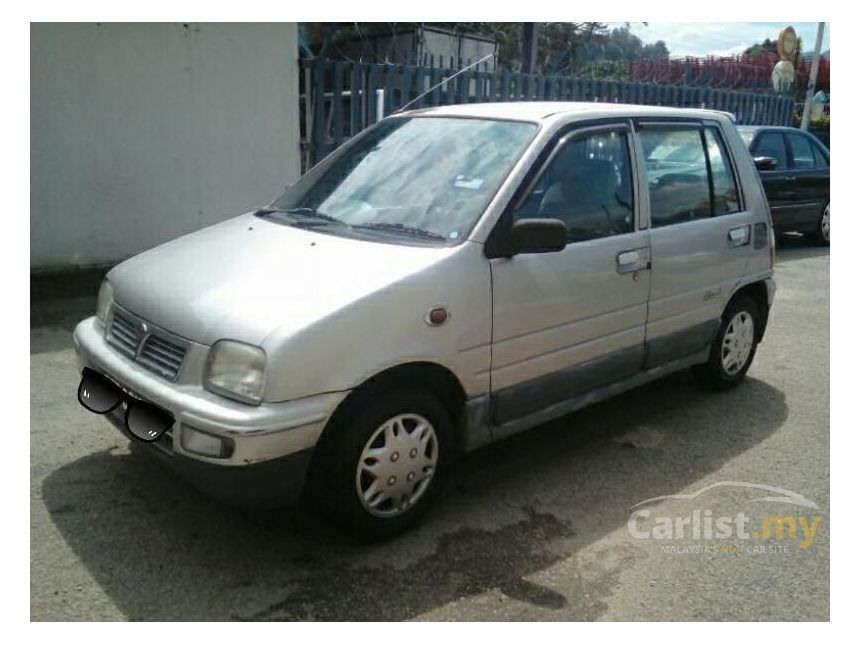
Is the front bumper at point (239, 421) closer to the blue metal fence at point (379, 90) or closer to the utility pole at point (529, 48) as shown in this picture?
the blue metal fence at point (379, 90)

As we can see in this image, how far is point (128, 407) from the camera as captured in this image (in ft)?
10.4

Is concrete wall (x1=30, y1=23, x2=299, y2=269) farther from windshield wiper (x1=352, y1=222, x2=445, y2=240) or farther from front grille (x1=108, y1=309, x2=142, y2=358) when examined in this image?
windshield wiper (x1=352, y1=222, x2=445, y2=240)

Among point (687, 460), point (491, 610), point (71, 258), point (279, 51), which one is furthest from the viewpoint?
point (279, 51)

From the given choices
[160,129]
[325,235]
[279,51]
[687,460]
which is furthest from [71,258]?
[687,460]

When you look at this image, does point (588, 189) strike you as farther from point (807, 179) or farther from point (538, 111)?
point (807, 179)

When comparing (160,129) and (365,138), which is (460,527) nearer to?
(365,138)

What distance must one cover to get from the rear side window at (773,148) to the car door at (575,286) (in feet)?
23.7

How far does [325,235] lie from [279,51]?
5.49 metres

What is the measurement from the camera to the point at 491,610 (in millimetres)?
2898

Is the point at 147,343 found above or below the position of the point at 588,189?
below

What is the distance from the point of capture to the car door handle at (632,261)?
4.07 metres

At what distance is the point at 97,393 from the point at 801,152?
10.7 metres

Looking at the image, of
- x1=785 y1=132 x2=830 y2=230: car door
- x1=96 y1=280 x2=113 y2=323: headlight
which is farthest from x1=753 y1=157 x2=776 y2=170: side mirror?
x1=96 y1=280 x2=113 y2=323: headlight

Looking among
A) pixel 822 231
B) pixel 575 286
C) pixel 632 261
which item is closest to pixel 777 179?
pixel 822 231
